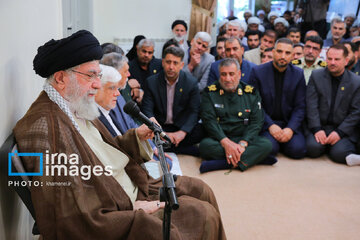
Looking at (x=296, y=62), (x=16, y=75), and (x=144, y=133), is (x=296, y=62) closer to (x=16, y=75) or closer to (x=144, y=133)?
(x=144, y=133)

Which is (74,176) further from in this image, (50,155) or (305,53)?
(305,53)

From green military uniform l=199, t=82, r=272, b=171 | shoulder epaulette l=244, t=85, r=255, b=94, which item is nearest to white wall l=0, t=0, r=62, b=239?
green military uniform l=199, t=82, r=272, b=171

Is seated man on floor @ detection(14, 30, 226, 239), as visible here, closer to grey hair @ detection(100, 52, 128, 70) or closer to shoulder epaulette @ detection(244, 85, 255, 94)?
grey hair @ detection(100, 52, 128, 70)

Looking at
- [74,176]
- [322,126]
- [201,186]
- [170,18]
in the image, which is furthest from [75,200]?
[170,18]

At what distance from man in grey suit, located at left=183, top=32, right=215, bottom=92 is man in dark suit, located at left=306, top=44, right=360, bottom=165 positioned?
129cm

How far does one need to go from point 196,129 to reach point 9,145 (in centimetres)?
301

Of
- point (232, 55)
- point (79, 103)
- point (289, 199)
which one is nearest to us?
point (79, 103)

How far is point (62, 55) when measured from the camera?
1.71 m

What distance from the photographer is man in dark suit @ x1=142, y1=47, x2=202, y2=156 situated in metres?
4.35

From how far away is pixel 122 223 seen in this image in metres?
1.66

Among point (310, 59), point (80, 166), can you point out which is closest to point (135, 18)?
point (310, 59)

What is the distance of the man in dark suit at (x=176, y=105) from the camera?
435 cm

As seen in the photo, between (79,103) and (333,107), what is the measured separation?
337 centimetres

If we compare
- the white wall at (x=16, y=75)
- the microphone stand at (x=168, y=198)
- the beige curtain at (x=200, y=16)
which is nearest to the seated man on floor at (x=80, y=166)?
the white wall at (x=16, y=75)
